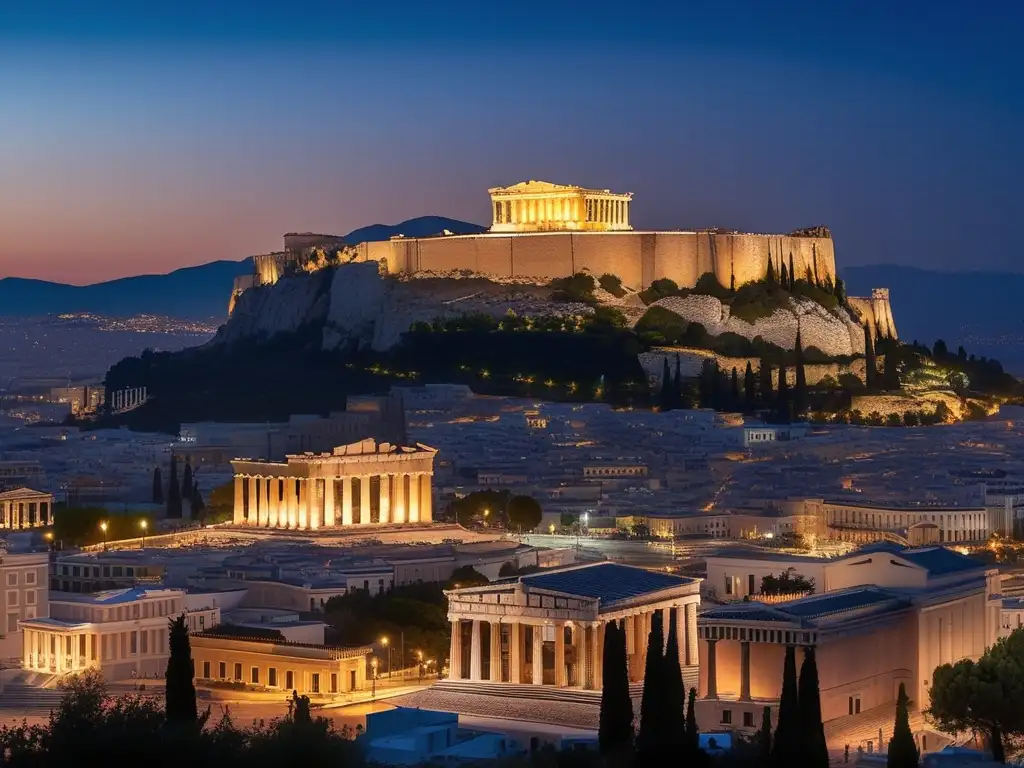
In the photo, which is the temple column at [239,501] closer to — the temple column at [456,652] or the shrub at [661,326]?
the temple column at [456,652]

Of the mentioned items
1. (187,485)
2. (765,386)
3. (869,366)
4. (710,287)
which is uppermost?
(710,287)

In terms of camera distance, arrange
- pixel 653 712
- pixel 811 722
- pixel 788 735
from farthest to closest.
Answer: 1. pixel 653 712
2. pixel 811 722
3. pixel 788 735

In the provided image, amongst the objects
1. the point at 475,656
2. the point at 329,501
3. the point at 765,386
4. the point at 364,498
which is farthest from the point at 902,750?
the point at 765,386

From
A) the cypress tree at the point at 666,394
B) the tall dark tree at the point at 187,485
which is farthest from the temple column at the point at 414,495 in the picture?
the cypress tree at the point at 666,394

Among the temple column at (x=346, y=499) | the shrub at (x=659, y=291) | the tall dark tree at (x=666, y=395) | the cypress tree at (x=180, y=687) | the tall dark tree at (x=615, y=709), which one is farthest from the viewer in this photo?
the shrub at (x=659, y=291)

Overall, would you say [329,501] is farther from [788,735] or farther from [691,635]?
[788,735]

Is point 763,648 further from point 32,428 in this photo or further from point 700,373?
point 32,428

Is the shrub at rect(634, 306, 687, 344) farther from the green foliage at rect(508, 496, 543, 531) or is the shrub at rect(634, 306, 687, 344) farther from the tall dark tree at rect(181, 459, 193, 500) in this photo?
the green foliage at rect(508, 496, 543, 531)
